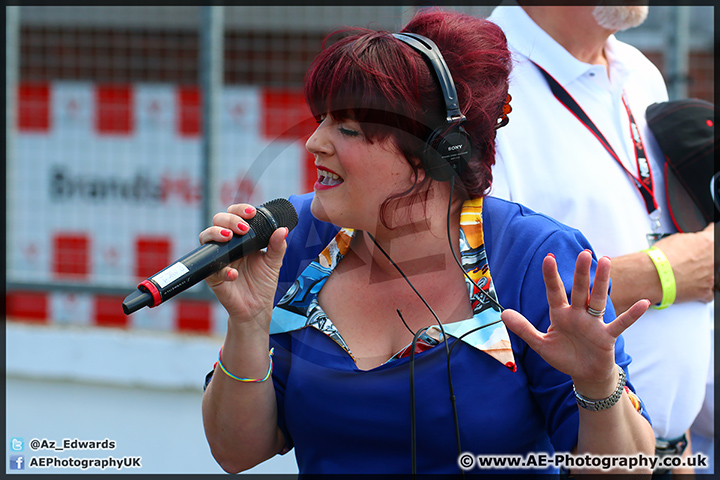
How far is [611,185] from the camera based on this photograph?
1657mm

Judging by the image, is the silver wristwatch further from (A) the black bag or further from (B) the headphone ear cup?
(A) the black bag

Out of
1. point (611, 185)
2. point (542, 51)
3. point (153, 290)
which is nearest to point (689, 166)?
point (611, 185)

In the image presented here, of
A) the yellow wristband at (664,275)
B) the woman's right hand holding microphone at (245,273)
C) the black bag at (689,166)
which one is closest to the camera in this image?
the woman's right hand holding microphone at (245,273)

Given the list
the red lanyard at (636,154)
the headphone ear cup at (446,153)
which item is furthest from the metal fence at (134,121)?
the headphone ear cup at (446,153)

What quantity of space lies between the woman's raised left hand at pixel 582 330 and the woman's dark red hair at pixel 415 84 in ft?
1.22

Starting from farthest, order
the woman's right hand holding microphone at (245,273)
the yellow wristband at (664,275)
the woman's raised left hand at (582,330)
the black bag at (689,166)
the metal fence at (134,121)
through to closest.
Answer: the metal fence at (134,121) → the black bag at (689,166) → the yellow wristband at (664,275) → the woman's right hand holding microphone at (245,273) → the woman's raised left hand at (582,330)

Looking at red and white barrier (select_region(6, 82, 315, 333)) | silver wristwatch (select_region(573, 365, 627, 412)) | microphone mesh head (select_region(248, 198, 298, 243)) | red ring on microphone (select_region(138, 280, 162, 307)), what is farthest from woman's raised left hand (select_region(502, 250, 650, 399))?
red and white barrier (select_region(6, 82, 315, 333))

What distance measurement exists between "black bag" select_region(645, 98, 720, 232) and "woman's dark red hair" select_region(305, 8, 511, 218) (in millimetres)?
651

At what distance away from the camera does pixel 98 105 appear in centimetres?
439

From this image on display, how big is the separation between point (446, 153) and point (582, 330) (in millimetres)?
436

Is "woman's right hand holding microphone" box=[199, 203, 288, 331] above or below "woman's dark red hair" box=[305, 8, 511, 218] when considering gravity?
below

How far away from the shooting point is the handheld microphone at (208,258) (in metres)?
1.10

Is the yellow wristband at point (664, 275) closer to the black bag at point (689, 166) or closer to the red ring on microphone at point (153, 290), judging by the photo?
the black bag at point (689, 166)

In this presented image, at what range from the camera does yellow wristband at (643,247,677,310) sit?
1.61 meters
